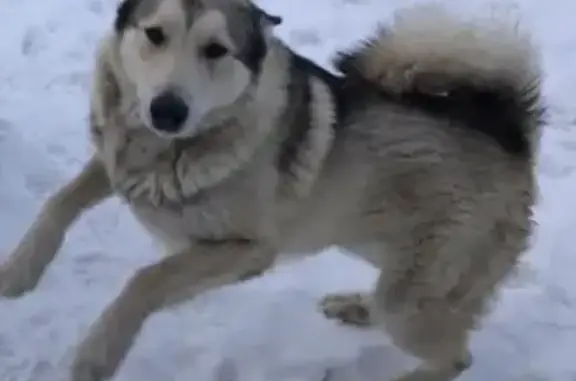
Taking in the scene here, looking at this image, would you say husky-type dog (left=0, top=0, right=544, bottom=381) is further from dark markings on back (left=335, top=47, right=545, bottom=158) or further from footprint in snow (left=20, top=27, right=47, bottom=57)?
footprint in snow (left=20, top=27, right=47, bottom=57)

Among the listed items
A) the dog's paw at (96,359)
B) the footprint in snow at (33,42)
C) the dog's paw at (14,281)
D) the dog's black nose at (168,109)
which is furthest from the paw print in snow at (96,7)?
the dog's paw at (96,359)

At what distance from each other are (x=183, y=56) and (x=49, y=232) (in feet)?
1.89

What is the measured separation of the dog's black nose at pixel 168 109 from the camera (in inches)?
88.4

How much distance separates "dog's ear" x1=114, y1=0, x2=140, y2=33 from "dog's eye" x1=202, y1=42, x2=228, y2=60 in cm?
20

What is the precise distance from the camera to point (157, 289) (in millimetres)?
2367

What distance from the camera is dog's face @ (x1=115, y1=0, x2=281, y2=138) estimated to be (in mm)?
2254

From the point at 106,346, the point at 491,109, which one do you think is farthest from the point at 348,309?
the point at 106,346

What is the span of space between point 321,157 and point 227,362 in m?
0.74

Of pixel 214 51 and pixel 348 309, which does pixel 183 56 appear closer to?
pixel 214 51

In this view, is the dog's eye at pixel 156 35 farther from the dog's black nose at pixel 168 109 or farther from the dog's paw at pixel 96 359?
the dog's paw at pixel 96 359

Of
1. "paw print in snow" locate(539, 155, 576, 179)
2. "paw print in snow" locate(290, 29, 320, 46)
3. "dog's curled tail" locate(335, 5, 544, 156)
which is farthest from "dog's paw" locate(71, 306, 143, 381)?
"paw print in snow" locate(290, 29, 320, 46)

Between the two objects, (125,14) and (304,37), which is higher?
(125,14)

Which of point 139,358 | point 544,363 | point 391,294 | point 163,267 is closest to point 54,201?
point 163,267

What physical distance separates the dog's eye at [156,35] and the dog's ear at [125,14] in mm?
81
